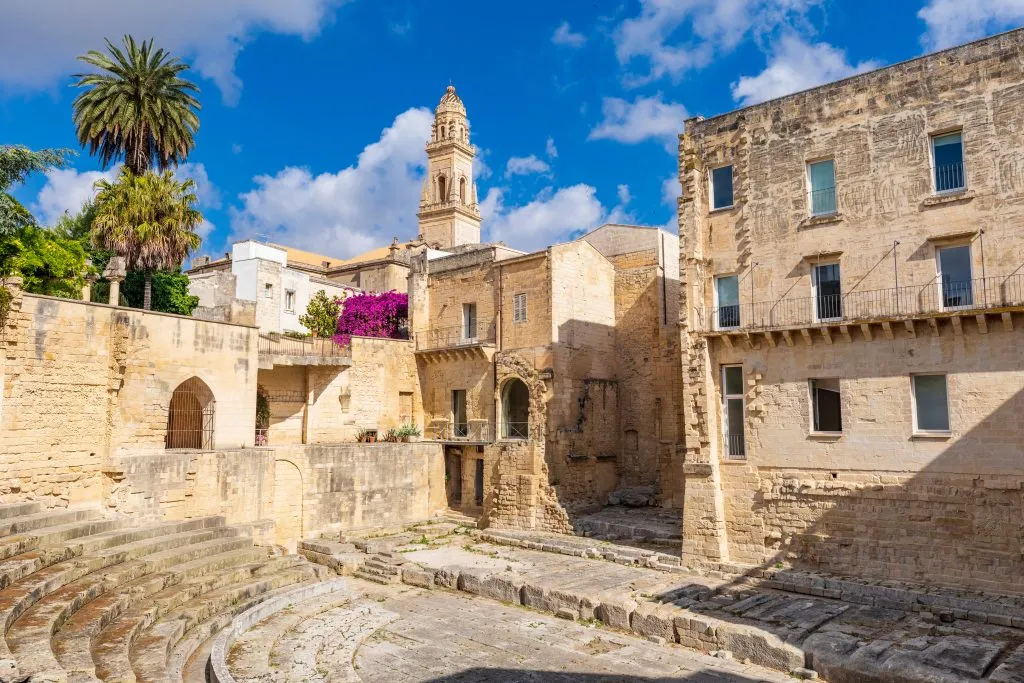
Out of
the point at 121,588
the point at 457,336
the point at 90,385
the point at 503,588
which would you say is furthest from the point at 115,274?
the point at 503,588

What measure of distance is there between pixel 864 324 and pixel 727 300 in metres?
3.69

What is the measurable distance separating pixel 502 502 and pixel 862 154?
15.5 meters

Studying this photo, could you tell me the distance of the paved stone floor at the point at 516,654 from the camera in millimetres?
12727

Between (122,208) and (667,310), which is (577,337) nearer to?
(667,310)

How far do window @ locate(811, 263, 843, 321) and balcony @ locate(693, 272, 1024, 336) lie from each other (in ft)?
0.08

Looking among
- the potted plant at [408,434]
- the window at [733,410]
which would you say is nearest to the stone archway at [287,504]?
the potted plant at [408,434]

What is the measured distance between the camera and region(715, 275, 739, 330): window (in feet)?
64.5

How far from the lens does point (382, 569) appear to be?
20.2m

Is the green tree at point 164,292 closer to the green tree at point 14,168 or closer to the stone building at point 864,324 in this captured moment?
the green tree at point 14,168

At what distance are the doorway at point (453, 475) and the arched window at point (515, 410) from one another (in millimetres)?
2130

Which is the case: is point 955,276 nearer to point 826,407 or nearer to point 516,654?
point 826,407

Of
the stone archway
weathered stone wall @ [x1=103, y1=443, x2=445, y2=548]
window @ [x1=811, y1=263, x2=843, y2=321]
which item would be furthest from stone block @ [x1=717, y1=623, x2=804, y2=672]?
the stone archway

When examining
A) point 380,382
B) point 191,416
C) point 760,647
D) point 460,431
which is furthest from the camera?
point 380,382

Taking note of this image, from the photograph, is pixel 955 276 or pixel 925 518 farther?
pixel 955 276
